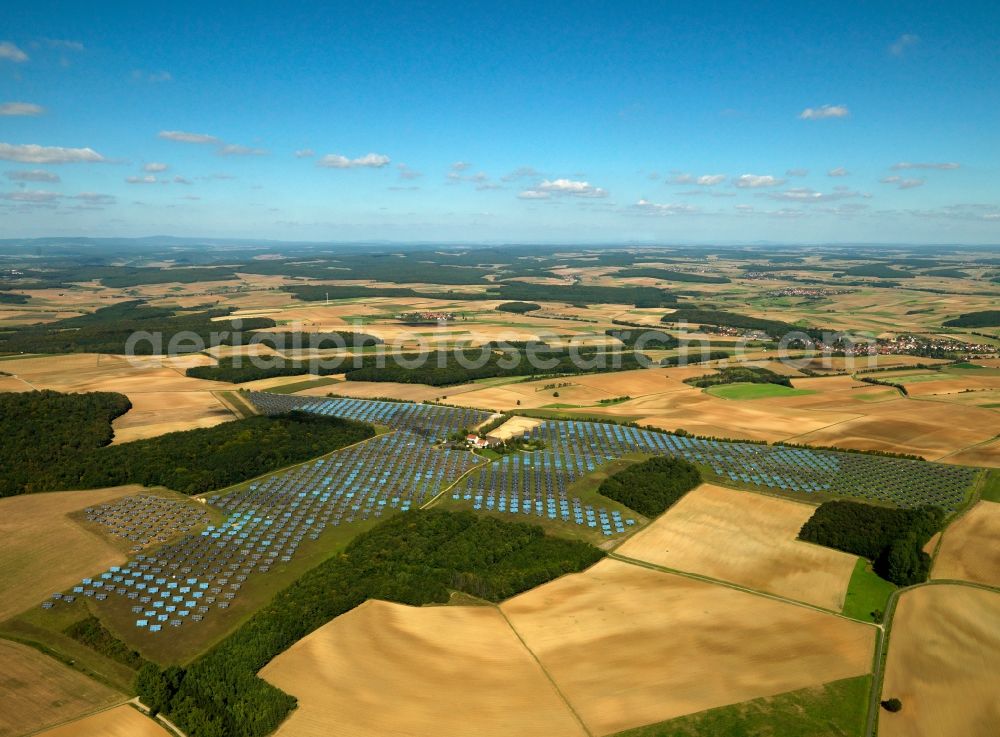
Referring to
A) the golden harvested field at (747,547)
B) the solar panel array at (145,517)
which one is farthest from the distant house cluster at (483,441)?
the solar panel array at (145,517)

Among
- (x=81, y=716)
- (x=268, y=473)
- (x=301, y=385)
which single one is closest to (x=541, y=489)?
(x=268, y=473)

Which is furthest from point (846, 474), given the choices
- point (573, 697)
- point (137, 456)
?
point (137, 456)

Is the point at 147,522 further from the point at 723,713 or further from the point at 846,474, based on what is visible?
the point at 846,474

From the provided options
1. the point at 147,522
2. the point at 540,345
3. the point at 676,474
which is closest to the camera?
the point at 147,522

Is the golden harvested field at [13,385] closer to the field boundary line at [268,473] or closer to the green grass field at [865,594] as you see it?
the field boundary line at [268,473]

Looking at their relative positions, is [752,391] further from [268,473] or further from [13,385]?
[13,385]

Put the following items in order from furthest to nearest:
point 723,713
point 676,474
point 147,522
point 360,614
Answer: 1. point 676,474
2. point 147,522
3. point 360,614
4. point 723,713
